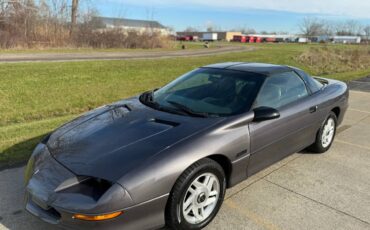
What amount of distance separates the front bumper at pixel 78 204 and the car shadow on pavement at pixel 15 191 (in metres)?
0.24

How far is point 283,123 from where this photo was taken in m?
3.70

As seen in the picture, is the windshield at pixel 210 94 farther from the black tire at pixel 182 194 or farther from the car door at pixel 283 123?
the black tire at pixel 182 194

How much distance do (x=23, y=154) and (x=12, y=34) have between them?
2148 cm

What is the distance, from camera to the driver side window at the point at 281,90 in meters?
3.65

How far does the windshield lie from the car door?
6.6 inches

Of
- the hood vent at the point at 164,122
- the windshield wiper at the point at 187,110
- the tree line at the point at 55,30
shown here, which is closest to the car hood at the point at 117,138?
the hood vent at the point at 164,122

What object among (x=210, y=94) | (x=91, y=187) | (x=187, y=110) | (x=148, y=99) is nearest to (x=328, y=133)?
(x=210, y=94)

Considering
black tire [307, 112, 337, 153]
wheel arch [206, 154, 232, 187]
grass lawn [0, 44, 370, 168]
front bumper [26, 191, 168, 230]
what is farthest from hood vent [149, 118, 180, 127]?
black tire [307, 112, 337, 153]

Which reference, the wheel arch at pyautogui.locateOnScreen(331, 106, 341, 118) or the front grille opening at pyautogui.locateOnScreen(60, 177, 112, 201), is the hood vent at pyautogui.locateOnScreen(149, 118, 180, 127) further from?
the wheel arch at pyautogui.locateOnScreen(331, 106, 341, 118)

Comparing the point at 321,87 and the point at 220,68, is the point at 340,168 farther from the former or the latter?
the point at 220,68

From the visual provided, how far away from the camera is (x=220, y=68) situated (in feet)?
13.8

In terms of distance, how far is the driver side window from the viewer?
3654 millimetres

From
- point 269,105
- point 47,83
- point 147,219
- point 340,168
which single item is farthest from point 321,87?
point 47,83

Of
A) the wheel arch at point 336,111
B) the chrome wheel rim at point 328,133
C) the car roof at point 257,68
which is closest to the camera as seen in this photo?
the car roof at point 257,68
